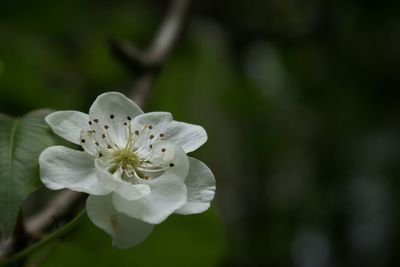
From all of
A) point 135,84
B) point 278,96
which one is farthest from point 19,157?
point 278,96

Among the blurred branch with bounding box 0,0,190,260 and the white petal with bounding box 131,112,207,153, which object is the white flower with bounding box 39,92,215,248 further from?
the blurred branch with bounding box 0,0,190,260

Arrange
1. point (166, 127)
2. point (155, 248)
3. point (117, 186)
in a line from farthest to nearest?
point (155, 248) < point (166, 127) < point (117, 186)

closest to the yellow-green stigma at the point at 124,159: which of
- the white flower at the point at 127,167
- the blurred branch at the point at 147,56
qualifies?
the white flower at the point at 127,167

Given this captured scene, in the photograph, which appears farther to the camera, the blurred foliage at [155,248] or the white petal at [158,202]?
the blurred foliage at [155,248]

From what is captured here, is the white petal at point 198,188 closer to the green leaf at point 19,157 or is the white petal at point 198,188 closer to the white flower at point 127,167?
the white flower at point 127,167

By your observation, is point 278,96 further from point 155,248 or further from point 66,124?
point 66,124

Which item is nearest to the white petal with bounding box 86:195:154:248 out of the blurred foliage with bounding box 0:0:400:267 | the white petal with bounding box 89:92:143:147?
the white petal with bounding box 89:92:143:147
